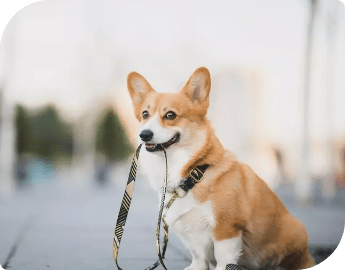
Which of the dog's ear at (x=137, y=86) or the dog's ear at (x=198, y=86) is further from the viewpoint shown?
the dog's ear at (x=137, y=86)

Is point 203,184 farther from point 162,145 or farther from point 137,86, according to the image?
point 137,86

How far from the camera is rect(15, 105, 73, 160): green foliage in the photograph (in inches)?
104

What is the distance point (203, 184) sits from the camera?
2271mm

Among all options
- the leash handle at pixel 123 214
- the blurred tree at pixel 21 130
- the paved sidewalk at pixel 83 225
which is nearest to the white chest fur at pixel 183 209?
the leash handle at pixel 123 214

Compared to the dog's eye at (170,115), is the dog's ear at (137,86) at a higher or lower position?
higher

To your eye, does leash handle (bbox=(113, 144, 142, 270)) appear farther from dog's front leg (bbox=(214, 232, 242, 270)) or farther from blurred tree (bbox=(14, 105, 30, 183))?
blurred tree (bbox=(14, 105, 30, 183))

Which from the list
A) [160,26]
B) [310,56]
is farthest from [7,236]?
[310,56]

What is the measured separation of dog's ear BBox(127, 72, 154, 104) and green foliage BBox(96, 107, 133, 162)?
11.4 inches

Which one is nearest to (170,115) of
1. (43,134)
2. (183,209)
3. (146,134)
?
(146,134)

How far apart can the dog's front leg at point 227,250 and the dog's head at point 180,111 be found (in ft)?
1.71

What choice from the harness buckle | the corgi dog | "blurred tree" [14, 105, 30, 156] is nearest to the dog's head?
the corgi dog

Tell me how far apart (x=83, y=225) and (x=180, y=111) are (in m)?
1.01

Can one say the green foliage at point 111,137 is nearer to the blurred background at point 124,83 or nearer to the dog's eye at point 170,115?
the blurred background at point 124,83

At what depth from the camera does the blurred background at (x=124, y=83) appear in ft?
8.54
